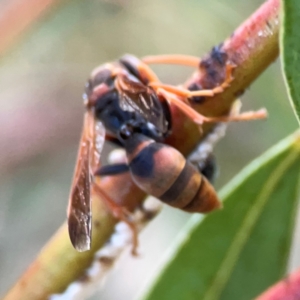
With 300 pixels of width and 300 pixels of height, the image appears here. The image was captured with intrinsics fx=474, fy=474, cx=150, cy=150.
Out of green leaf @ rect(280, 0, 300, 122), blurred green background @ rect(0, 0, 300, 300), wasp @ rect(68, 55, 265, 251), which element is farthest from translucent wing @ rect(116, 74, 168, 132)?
blurred green background @ rect(0, 0, 300, 300)

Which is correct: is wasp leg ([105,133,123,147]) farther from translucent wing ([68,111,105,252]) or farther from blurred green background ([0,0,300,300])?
blurred green background ([0,0,300,300])

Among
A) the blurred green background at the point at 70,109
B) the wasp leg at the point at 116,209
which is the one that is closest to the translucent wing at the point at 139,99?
the wasp leg at the point at 116,209

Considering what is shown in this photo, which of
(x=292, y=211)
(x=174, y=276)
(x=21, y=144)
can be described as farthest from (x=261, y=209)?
(x=21, y=144)

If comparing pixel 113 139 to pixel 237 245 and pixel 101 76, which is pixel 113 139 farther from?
pixel 237 245

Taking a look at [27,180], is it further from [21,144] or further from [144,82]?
[144,82]

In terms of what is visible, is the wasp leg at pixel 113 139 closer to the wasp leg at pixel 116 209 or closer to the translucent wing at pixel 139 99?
the translucent wing at pixel 139 99

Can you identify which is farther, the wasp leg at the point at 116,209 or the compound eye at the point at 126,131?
the compound eye at the point at 126,131
